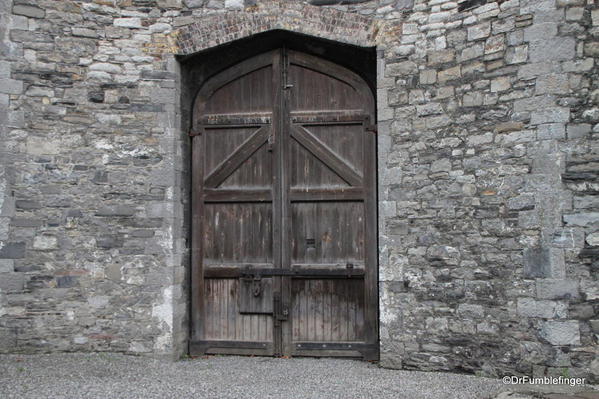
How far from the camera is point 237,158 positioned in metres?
6.03

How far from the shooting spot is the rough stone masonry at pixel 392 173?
15.1 feet

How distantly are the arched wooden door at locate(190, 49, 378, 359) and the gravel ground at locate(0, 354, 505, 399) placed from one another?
389 mm

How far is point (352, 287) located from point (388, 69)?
2217mm

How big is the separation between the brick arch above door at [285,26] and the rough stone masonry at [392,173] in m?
0.02

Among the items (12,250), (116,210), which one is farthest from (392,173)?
(12,250)

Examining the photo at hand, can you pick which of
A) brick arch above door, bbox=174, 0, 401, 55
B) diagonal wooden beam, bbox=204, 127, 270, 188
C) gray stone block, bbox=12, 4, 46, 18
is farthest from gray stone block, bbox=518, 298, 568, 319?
gray stone block, bbox=12, 4, 46, 18

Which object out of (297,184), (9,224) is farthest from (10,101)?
(297,184)

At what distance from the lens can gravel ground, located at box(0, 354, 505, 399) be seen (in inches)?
174

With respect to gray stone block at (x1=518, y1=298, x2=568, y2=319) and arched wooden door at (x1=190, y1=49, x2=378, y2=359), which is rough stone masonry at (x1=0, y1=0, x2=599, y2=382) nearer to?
gray stone block at (x1=518, y1=298, x2=568, y2=319)

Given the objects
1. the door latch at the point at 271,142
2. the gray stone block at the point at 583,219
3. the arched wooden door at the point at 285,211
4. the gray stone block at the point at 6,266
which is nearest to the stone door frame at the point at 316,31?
the arched wooden door at the point at 285,211

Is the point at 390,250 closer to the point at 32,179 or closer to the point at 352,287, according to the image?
the point at 352,287

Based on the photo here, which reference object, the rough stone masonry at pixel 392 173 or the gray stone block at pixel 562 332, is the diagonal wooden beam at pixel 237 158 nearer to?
the rough stone masonry at pixel 392 173

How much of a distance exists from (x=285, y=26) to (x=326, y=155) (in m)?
1.37

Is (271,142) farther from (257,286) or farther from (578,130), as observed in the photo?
(578,130)
